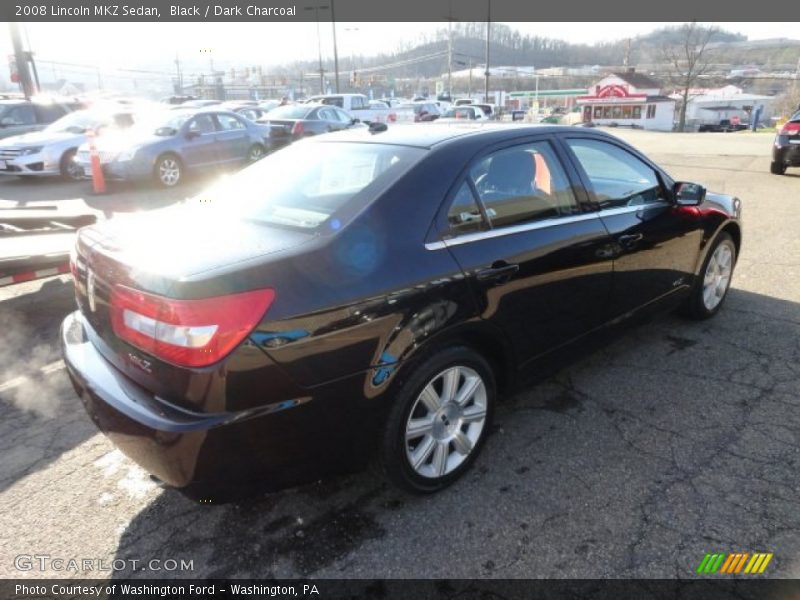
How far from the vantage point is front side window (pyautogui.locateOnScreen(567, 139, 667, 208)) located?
3.43 meters

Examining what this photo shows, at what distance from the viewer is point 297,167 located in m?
3.12

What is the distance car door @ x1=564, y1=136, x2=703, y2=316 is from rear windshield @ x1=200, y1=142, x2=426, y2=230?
3.94 feet

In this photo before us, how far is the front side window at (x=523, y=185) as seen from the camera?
2830 millimetres

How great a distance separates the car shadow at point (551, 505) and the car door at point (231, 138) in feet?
36.3

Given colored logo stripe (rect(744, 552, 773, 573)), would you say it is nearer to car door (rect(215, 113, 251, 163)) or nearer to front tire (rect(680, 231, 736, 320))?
front tire (rect(680, 231, 736, 320))

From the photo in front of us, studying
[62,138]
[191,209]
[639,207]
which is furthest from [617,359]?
[62,138]

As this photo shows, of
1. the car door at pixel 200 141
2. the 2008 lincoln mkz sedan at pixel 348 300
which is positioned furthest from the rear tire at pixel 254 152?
the 2008 lincoln mkz sedan at pixel 348 300

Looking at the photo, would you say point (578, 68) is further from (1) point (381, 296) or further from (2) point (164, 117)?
(1) point (381, 296)

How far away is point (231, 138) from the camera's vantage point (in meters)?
12.9

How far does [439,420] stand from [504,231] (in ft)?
3.18

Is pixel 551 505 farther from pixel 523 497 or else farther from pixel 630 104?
pixel 630 104

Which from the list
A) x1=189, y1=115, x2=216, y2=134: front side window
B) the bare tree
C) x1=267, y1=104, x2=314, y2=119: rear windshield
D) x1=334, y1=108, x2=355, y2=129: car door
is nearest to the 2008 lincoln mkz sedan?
x1=189, y1=115, x2=216, y2=134: front side window

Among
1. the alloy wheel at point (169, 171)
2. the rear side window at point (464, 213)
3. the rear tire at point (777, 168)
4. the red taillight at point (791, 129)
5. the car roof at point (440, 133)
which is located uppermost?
the car roof at point (440, 133)

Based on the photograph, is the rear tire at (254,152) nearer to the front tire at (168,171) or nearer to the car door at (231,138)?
the car door at (231,138)
